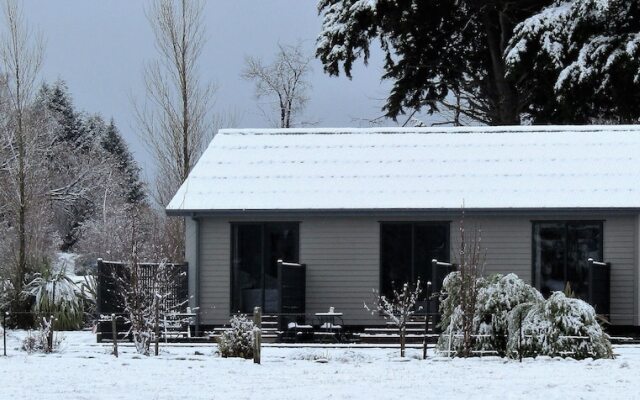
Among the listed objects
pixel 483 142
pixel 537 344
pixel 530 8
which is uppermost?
pixel 530 8

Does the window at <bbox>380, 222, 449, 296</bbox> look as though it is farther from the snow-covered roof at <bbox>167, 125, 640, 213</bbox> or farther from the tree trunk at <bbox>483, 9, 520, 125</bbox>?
the tree trunk at <bbox>483, 9, 520, 125</bbox>

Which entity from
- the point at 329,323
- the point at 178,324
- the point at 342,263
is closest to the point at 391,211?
the point at 342,263

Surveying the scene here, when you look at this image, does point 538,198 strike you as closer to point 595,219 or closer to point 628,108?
point 595,219

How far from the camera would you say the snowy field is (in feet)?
46.3

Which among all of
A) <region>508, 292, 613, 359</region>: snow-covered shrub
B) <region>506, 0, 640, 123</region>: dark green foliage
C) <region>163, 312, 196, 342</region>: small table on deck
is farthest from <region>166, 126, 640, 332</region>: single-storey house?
<region>506, 0, 640, 123</region>: dark green foliage

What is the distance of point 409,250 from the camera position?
79.6ft

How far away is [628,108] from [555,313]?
16.5 m

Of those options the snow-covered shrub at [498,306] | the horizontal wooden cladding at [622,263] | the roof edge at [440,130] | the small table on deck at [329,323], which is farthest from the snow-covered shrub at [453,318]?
the roof edge at [440,130]

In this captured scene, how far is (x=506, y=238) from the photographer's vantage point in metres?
24.1

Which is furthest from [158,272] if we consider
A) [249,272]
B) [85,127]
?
[85,127]

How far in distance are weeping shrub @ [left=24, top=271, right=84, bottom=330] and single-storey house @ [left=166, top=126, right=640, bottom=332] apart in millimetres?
4558

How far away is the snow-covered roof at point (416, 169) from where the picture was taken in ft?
79.3

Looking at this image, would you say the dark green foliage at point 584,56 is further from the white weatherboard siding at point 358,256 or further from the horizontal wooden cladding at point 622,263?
the white weatherboard siding at point 358,256

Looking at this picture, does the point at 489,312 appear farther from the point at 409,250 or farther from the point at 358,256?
the point at 358,256
